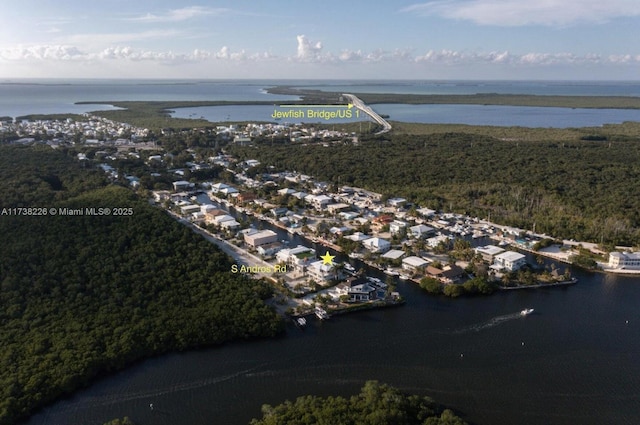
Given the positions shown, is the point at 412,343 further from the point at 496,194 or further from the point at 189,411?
the point at 496,194

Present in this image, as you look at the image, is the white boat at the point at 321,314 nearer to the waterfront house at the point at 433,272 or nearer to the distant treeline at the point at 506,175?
the waterfront house at the point at 433,272

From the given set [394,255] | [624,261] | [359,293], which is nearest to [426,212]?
[394,255]

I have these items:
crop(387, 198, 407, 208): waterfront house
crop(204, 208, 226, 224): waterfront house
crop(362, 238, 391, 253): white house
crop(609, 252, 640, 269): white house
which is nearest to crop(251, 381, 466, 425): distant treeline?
crop(362, 238, 391, 253): white house

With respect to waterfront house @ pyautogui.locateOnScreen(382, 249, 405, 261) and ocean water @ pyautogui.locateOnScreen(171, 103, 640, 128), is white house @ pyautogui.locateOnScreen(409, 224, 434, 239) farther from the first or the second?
ocean water @ pyautogui.locateOnScreen(171, 103, 640, 128)

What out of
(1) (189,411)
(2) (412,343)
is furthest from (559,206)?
(1) (189,411)

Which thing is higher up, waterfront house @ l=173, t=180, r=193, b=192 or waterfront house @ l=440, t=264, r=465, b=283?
waterfront house @ l=173, t=180, r=193, b=192

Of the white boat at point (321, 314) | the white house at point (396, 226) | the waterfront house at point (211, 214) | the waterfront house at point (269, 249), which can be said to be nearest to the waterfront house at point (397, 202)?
the white house at point (396, 226)
